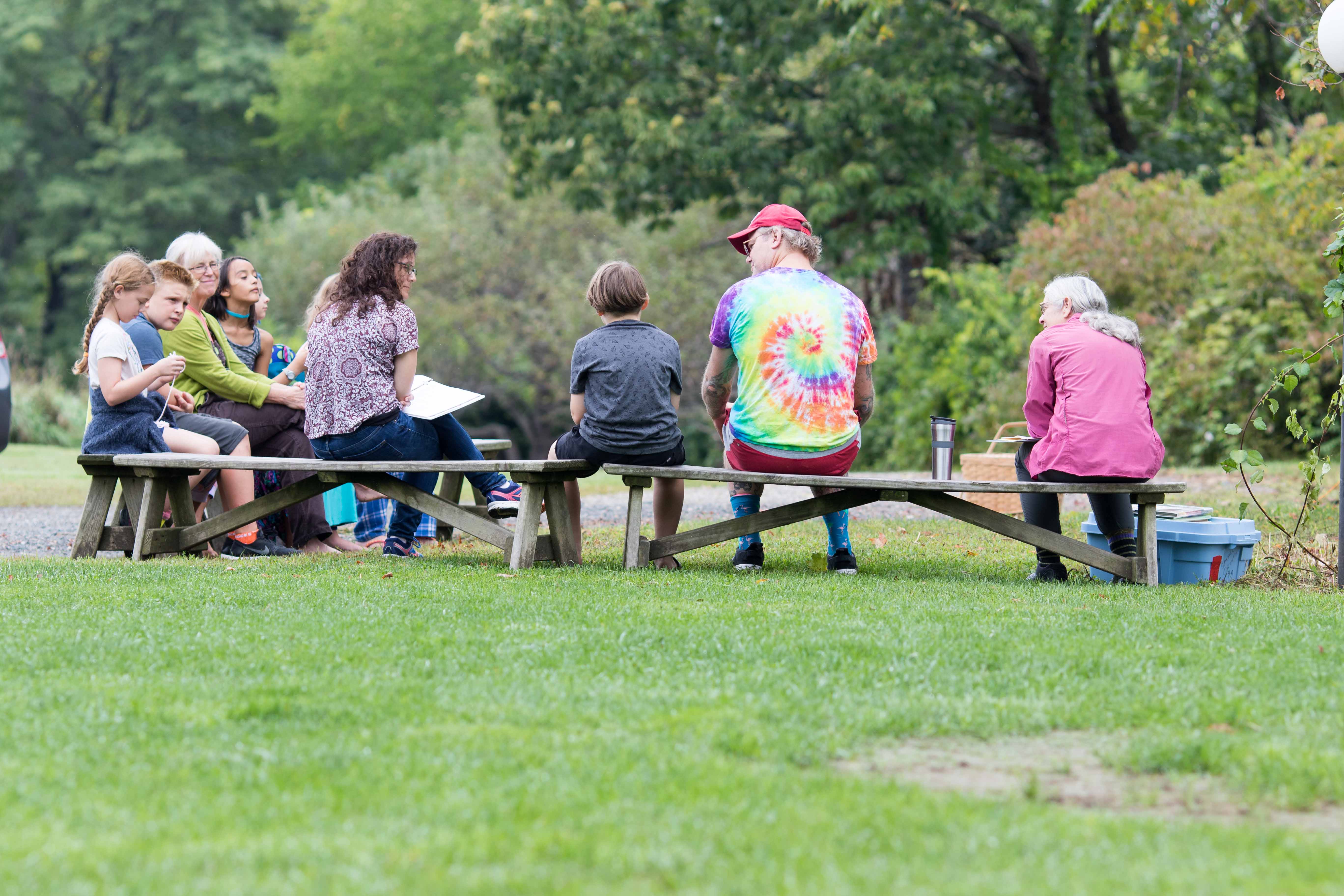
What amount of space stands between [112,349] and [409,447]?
1464mm

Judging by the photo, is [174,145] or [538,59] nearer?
[538,59]

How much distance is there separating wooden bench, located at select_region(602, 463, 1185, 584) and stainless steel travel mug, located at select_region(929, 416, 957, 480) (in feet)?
0.37

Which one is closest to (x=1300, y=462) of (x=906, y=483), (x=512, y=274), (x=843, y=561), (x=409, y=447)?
(x=906, y=483)

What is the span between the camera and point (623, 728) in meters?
3.51

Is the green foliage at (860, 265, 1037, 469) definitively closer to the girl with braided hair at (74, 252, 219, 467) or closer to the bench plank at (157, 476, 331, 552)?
the bench plank at (157, 476, 331, 552)

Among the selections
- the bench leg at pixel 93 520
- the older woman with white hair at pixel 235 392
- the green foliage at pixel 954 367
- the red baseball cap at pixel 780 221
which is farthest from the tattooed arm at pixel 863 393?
the green foliage at pixel 954 367

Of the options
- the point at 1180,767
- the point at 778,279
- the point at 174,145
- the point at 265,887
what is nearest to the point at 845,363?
the point at 778,279

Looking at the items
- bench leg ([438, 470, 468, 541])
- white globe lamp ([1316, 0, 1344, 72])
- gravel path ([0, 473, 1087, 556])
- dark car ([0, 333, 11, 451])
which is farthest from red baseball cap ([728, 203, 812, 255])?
dark car ([0, 333, 11, 451])

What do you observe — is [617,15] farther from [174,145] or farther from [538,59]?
[174,145]

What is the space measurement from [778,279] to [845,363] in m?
0.49

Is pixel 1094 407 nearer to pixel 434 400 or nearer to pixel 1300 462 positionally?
pixel 1300 462

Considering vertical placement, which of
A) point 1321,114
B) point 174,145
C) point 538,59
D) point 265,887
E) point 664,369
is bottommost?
point 265,887

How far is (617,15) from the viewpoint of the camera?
60.4 ft

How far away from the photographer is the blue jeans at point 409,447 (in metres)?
6.72
